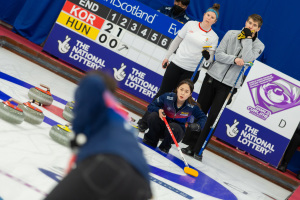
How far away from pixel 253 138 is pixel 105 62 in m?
2.44

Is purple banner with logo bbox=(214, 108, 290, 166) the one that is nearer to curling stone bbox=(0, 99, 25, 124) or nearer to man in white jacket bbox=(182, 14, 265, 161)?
man in white jacket bbox=(182, 14, 265, 161)

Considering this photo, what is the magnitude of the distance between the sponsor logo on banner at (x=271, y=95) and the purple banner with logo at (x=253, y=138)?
20 centimetres

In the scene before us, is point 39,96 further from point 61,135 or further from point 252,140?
point 252,140

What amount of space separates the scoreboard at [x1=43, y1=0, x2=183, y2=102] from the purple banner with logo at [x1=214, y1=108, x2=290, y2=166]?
1.19 meters

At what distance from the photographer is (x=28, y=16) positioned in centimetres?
787

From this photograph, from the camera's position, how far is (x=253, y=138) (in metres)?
6.62

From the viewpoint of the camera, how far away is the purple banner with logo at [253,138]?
21.5 feet

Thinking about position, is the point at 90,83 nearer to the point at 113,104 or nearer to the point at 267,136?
the point at 113,104

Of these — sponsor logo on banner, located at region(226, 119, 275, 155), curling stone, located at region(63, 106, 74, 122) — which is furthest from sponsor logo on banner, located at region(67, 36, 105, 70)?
curling stone, located at region(63, 106, 74, 122)

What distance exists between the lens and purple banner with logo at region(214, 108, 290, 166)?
656 cm

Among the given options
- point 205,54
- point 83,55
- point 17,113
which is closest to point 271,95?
point 205,54

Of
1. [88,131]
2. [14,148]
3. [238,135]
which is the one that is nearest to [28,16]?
[238,135]

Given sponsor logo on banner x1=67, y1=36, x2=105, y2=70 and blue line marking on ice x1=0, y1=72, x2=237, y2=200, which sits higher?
sponsor logo on banner x1=67, y1=36, x2=105, y2=70

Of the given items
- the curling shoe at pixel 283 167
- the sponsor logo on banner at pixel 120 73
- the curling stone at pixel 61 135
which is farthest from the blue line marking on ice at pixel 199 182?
the curling shoe at pixel 283 167
